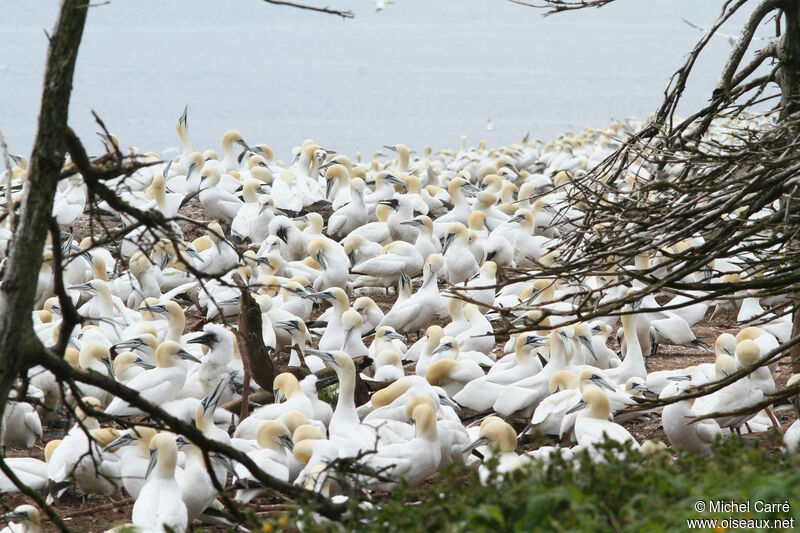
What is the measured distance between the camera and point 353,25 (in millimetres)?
104625

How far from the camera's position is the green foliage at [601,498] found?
2729 mm

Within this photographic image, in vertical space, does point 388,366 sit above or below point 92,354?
below

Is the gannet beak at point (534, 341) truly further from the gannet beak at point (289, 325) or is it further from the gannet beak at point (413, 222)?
the gannet beak at point (413, 222)

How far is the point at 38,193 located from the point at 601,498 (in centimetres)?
198

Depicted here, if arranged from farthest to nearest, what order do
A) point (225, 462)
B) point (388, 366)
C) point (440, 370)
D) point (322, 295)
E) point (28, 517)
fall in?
point (322, 295) < point (388, 366) < point (440, 370) < point (225, 462) < point (28, 517)

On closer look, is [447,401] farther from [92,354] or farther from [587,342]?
[92,354]

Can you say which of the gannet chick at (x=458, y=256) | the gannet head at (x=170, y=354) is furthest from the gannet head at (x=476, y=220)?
the gannet head at (x=170, y=354)

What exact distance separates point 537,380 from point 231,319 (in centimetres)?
334

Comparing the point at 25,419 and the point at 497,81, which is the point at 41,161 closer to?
the point at 25,419

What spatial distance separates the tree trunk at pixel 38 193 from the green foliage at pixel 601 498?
1.08m

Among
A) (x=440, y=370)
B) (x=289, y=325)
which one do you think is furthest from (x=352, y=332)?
(x=440, y=370)

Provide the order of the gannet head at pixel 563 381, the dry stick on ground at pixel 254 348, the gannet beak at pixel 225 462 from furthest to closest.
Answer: the gannet head at pixel 563 381
the dry stick on ground at pixel 254 348
the gannet beak at pixel 225 462

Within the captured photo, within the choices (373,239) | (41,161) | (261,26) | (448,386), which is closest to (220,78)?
(373,239)

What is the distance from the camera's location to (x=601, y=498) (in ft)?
9.87
